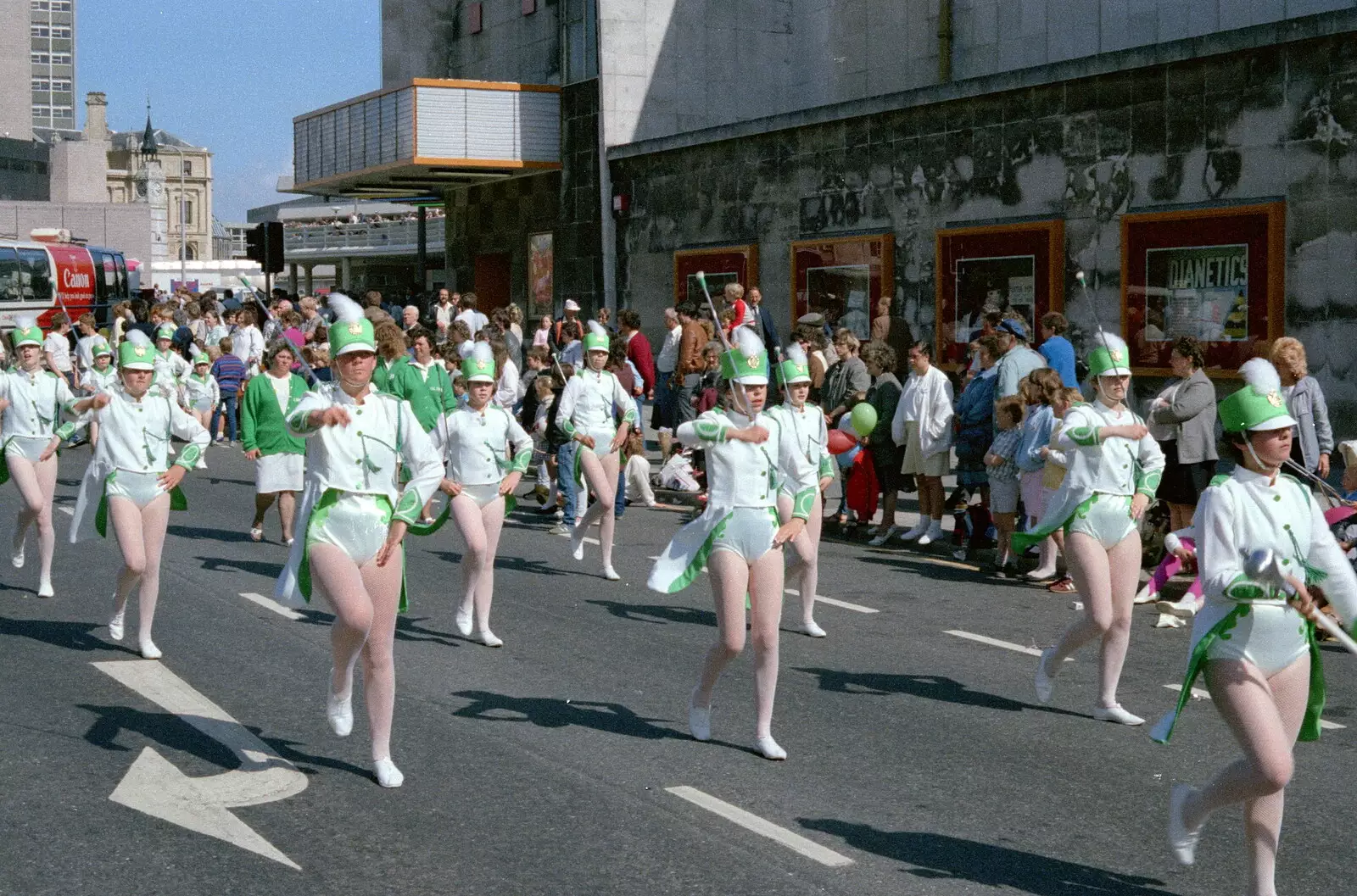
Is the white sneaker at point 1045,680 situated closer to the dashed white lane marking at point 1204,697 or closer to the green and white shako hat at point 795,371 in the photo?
the dashed white lane marking at point 1204,697

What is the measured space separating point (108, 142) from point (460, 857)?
6581 inches

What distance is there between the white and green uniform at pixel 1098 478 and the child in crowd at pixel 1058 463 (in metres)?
0.06

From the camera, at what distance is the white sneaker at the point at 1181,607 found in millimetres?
11205

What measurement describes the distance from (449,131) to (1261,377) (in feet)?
81.4

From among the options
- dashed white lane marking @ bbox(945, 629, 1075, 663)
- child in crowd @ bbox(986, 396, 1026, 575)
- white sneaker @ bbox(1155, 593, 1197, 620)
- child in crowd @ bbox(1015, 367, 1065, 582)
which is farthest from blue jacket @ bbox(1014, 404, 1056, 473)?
dashed white lane marking @ bbox(945, 629, 1075, 663)

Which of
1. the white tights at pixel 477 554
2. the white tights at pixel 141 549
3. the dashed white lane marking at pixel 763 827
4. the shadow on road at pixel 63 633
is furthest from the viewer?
the white tights at pixel 477 554

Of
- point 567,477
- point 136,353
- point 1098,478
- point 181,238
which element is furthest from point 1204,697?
point 181,238

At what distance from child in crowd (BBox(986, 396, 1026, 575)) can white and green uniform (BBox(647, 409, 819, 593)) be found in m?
5.57

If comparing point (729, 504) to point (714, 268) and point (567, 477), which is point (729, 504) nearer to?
point (567, 477)

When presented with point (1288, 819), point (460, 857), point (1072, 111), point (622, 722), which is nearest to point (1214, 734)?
point (1288, 819)

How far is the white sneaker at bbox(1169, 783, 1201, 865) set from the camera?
5914 mm

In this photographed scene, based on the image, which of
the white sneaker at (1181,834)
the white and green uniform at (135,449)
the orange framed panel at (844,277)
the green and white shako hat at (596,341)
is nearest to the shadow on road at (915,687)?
the white sneaker at (1181,834)

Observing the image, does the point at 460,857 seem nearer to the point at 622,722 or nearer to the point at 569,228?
the point at 622,722

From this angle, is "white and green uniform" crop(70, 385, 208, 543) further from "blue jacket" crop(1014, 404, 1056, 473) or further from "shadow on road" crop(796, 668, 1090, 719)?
"blue jacket" crop(1014, 404, 1056, 473)
